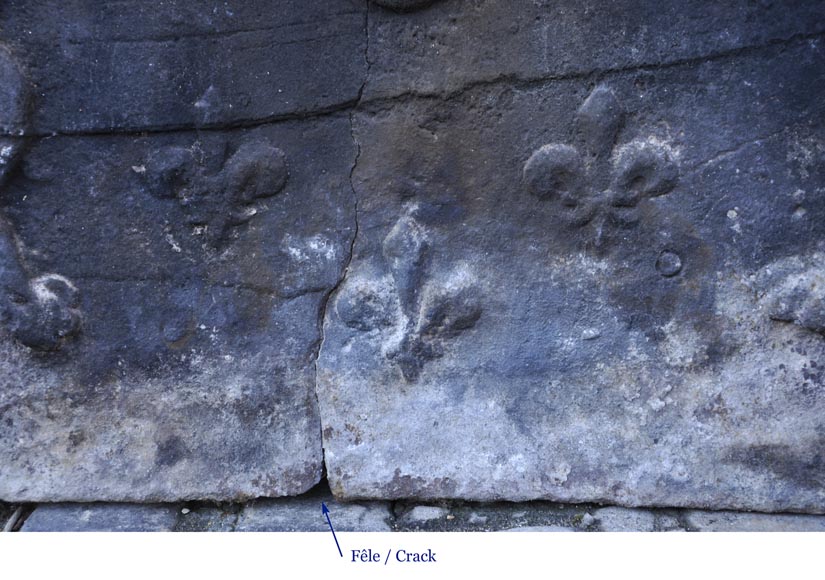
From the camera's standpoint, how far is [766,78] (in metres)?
1.40

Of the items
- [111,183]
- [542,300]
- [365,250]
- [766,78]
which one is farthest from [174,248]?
[766,78]

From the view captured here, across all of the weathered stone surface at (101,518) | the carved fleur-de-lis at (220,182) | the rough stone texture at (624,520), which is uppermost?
the carved fleur-de-lis at (220,182)

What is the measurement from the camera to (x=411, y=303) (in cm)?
158

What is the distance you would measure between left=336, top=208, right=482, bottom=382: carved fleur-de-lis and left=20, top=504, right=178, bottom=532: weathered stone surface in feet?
1.97

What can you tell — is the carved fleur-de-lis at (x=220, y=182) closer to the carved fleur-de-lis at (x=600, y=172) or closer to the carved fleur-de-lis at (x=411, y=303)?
the carved fleur-de-lis at (x=411, y=303)

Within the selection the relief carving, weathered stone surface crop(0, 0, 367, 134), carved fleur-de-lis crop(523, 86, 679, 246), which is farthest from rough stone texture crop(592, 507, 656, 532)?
the relief carving

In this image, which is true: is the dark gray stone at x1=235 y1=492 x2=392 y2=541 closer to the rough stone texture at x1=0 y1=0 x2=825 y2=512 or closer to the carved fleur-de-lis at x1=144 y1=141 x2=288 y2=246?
the rough stone texture at x1=0 y1=0 x2=825 y2=512

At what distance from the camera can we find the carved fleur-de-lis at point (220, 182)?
1.52 metres

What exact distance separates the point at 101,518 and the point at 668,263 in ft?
4.32

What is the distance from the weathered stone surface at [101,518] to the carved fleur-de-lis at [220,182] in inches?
24.7

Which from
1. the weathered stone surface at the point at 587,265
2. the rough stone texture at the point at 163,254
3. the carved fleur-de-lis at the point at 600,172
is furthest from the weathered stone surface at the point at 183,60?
the carved fleur-de-lis at the point at 600,172

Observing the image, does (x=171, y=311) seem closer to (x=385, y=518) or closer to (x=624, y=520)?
(x=385, y=518)

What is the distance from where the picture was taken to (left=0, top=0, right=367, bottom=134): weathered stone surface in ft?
4.68

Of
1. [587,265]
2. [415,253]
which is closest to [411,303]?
[415,253]
